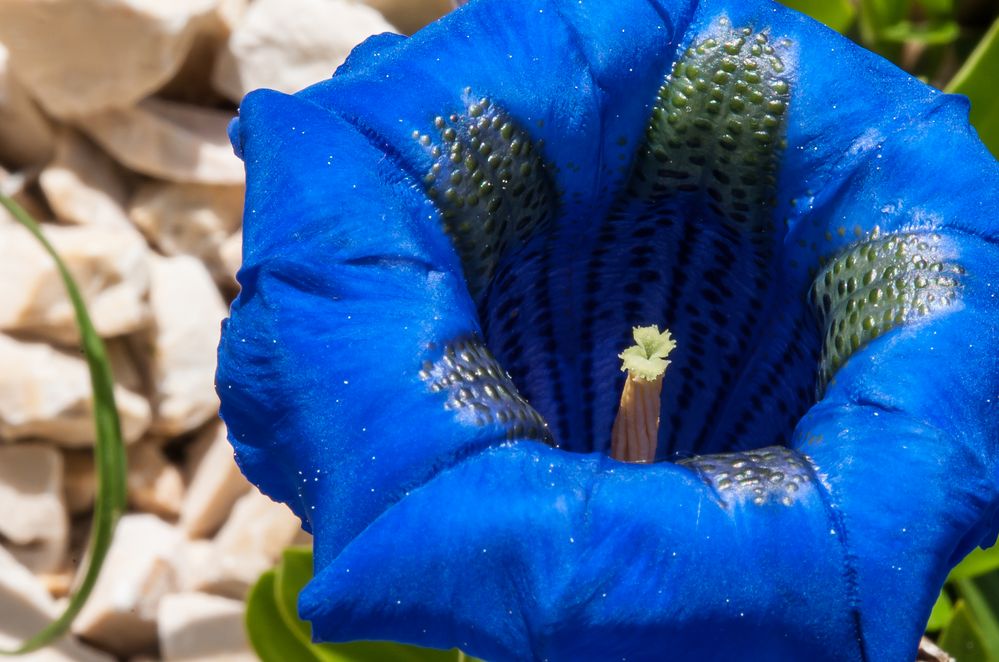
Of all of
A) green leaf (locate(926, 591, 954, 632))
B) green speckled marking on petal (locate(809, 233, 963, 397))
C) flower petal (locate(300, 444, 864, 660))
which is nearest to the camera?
flower petal (locate(300, 444, 864, 660))

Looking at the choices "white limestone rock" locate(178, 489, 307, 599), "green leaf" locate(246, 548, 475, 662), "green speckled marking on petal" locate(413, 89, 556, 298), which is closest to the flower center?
"green speckled marking on petal" locate(413, 89, 556, 298)

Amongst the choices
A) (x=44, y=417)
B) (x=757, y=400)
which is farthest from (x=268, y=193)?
(x=44, y=417)

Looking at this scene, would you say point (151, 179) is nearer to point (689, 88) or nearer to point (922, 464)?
point (689, 88)

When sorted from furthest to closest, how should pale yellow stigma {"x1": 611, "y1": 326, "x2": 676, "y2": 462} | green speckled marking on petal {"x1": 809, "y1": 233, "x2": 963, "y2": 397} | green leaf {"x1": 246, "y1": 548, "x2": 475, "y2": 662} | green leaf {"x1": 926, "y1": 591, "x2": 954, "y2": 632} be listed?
green leaf {"x1": 926, "y1": 591, "x2": 954, "y2": 632} < green leaf {"x1": 246, "y1": 548, "x2": 475, "y2": 662} < pale yellow stigma {"x1": 611, "y1": 326, "x2": 676, "y2": 462} < green speckled marking on petal {"x1": 809, "y1": 233, "x2": 963, "y2": 397}

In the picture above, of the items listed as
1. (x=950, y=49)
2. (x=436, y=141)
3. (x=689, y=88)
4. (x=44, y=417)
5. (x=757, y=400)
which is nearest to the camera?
(x=436, y=141)

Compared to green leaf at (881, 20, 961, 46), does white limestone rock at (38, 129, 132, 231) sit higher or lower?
lower

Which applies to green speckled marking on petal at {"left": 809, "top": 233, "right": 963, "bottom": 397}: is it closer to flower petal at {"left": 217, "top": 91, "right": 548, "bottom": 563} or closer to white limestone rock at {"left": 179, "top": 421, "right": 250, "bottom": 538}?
flower petal at {"left": 217, "top": 91, "right": 548, "bottom": 563}
